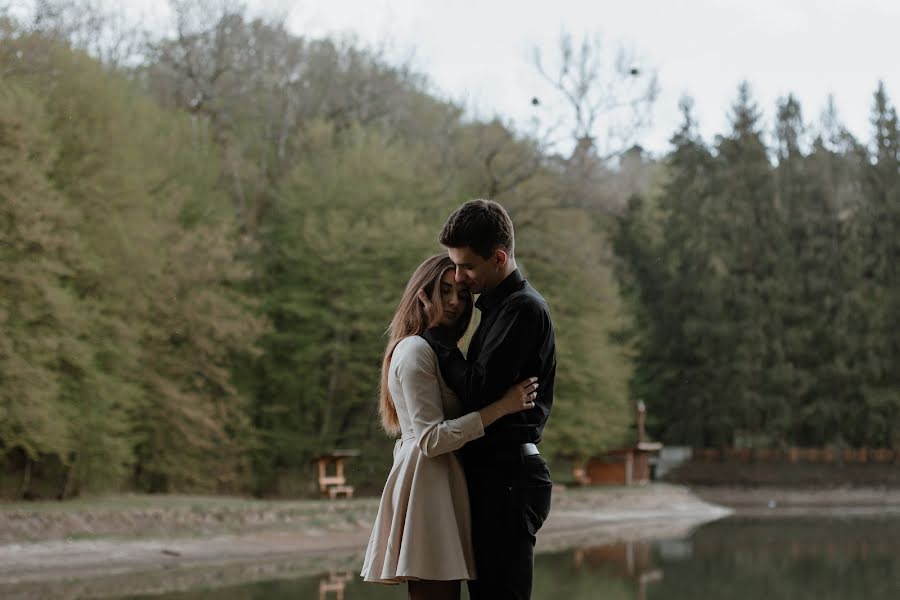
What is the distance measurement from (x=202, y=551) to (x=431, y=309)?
1509 centimetres

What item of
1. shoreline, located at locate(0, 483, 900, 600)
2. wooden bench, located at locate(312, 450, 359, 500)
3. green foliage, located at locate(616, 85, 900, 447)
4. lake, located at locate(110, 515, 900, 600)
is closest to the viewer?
lake, located at locate(110, 515, 900, 600)

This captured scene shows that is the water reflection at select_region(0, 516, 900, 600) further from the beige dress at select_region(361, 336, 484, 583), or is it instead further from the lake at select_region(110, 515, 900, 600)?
the beige dress at select_region(361, 336, 484, 583)

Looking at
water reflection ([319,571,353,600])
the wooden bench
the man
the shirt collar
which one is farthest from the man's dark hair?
the wooden bench

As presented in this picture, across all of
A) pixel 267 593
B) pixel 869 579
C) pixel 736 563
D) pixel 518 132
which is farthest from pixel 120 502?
pixel 518 132

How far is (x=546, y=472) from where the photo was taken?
4316 mm

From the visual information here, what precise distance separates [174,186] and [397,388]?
23.5m

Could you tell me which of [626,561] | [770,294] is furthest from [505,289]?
[770,294]

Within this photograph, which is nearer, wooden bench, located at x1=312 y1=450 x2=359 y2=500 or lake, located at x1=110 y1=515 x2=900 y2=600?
lake, located at x1=110 y1=515 x2=900 y2=600

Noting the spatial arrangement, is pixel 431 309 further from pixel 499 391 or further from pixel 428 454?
pixel 428 454

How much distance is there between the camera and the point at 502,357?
4.13m

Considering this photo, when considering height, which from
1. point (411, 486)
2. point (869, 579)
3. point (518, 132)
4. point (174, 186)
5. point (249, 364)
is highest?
point (518, 132)

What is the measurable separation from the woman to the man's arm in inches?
1.9

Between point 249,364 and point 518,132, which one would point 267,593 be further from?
point 518,132

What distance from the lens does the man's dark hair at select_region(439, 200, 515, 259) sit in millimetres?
4121
